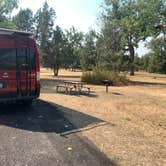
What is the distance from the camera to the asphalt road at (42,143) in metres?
7.23

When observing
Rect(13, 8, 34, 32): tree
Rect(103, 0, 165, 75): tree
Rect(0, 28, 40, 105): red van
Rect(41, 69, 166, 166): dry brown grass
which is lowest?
Rect(41, 69, 166, 166): dry brown grass

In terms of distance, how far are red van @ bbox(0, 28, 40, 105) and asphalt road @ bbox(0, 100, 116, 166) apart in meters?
0.68

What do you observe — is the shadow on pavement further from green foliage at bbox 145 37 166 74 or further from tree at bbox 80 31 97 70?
green foliage at bbox 145 37 166 74

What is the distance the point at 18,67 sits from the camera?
514 inches

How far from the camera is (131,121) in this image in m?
12.5

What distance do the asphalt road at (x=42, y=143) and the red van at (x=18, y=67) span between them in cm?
68

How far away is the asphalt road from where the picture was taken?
7230mm

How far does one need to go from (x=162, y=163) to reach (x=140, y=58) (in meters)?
101

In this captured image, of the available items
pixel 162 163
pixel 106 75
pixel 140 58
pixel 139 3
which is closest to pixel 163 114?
pixel 162 163

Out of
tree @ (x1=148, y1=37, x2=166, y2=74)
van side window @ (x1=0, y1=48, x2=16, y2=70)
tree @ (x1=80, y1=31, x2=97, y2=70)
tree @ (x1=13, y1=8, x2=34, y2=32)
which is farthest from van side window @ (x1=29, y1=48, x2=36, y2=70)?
tree @ (x1=13, y1=8, x2=34, y2=32)

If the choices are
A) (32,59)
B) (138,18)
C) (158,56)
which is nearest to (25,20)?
(158,56)

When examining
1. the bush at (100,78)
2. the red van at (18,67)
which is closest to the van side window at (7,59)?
the red van at (18,67)

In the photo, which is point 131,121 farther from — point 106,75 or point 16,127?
point 106,75

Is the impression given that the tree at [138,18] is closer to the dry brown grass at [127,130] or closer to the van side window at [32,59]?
the dry brown grass at [127,130]
